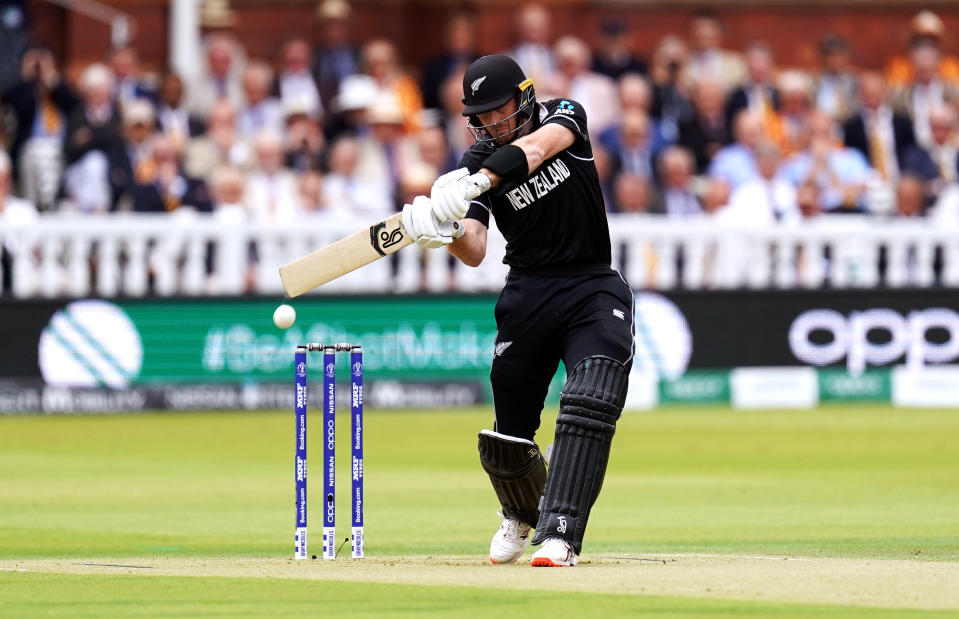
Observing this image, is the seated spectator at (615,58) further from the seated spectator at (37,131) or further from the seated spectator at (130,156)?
the seated spectator at (37,131)

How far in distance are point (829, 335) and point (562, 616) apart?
11579 millimetres

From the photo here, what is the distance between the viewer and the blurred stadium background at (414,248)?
627 inches

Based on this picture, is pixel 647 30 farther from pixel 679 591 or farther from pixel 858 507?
pixel 679 591

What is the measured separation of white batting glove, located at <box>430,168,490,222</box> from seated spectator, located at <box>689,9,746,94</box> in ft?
37.9

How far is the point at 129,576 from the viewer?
22.5ft

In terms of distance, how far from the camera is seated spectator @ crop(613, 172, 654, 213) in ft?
54.5

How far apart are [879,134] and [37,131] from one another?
804 cm

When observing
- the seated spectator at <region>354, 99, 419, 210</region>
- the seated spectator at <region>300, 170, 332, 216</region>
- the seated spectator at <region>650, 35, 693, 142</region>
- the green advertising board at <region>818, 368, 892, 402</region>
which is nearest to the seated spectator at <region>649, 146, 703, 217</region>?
the seated spectator at <region>650, 35, 693, 142</region>

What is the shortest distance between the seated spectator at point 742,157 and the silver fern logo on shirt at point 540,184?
32.9 ft

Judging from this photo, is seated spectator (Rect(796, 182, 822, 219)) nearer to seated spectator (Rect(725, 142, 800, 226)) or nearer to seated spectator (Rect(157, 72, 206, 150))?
seated spectator (Rect(725, 142, 800, 226))

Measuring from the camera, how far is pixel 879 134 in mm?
17859

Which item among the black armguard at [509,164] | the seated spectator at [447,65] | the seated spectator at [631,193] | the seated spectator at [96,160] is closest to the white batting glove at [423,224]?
the black armguard at [509,164]

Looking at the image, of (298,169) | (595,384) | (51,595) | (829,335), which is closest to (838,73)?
(829,335)

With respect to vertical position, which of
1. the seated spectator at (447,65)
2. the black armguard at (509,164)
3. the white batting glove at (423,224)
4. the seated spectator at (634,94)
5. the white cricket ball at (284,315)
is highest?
the seated spectator at (447,65)
